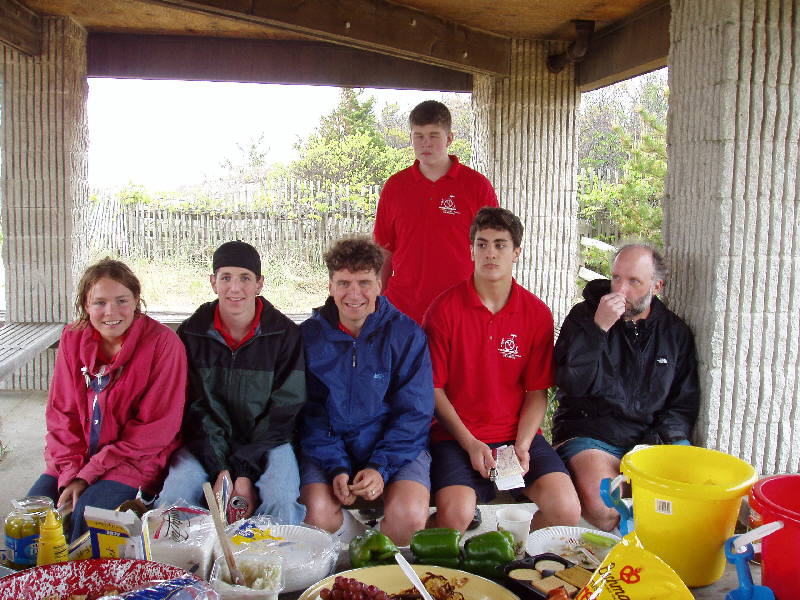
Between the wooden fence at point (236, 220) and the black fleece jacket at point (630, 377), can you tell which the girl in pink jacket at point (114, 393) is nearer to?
the black fleece jacket at point (630, 377)

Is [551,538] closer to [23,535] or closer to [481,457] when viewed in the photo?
[481,457]

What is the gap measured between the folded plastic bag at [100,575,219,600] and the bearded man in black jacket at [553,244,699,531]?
2181mm

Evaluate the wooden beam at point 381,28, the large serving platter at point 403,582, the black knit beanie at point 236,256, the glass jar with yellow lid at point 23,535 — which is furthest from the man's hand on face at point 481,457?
the wooden beam at point 381,28

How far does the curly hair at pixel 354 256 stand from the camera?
3107 millimetres

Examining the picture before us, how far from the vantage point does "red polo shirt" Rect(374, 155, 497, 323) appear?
162 inches

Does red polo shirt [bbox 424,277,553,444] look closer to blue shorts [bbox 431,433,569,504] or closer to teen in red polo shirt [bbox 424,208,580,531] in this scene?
teen in red polo shirt [bbox 424,208,580,531]

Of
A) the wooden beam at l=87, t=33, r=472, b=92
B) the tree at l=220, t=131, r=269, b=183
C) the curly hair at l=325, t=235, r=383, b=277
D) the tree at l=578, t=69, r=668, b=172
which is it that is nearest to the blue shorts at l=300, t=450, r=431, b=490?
the curly hair at l=325, t=235, r=383, b=277

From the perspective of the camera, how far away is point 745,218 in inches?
125

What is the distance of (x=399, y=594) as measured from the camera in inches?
69.3

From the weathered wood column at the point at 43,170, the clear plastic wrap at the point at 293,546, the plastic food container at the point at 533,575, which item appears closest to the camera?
the plastic food container at the point at 533,575

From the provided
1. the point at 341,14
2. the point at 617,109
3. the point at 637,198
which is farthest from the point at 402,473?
the point at 617,109

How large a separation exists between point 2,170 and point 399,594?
5689 mm

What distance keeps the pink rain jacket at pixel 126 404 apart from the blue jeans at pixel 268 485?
122mm

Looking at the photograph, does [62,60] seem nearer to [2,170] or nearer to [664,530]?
[2,170]
